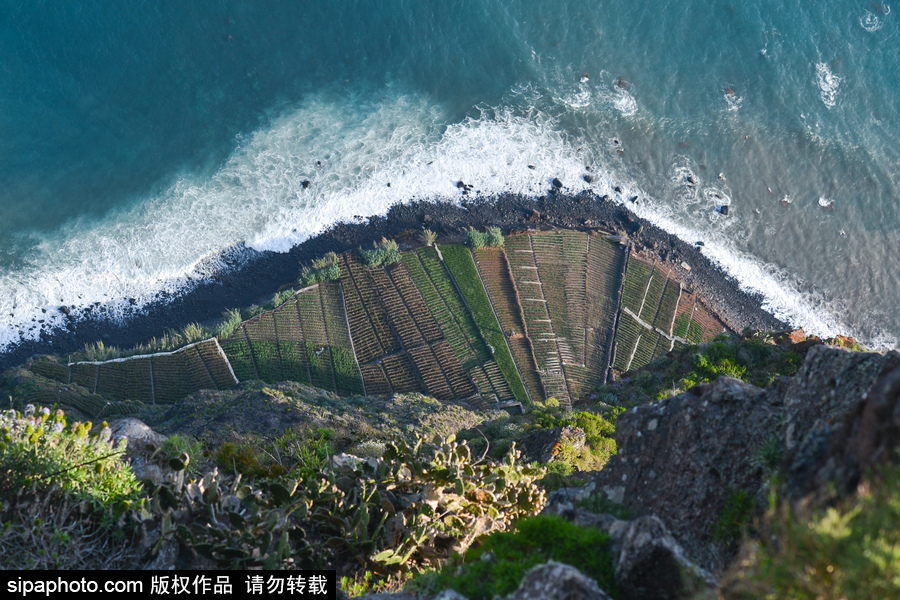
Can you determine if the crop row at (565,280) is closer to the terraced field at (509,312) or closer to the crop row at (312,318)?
the terraced field at (509,312)

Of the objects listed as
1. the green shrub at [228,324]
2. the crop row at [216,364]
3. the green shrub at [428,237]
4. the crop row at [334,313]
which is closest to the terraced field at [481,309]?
the green shrub at [428,237]

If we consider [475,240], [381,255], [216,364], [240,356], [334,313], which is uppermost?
[475,240]

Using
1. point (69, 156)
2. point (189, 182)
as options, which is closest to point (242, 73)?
point (189, 182)

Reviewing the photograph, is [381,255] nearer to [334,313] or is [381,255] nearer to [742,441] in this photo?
[334,313]

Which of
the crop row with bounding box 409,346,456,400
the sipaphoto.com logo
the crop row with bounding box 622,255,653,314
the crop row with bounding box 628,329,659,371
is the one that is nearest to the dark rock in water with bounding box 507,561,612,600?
the sipaphoto.com logo

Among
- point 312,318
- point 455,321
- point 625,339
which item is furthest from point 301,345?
point 625,339

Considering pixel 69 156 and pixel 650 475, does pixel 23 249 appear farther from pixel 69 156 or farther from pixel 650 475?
pixel 650 475
